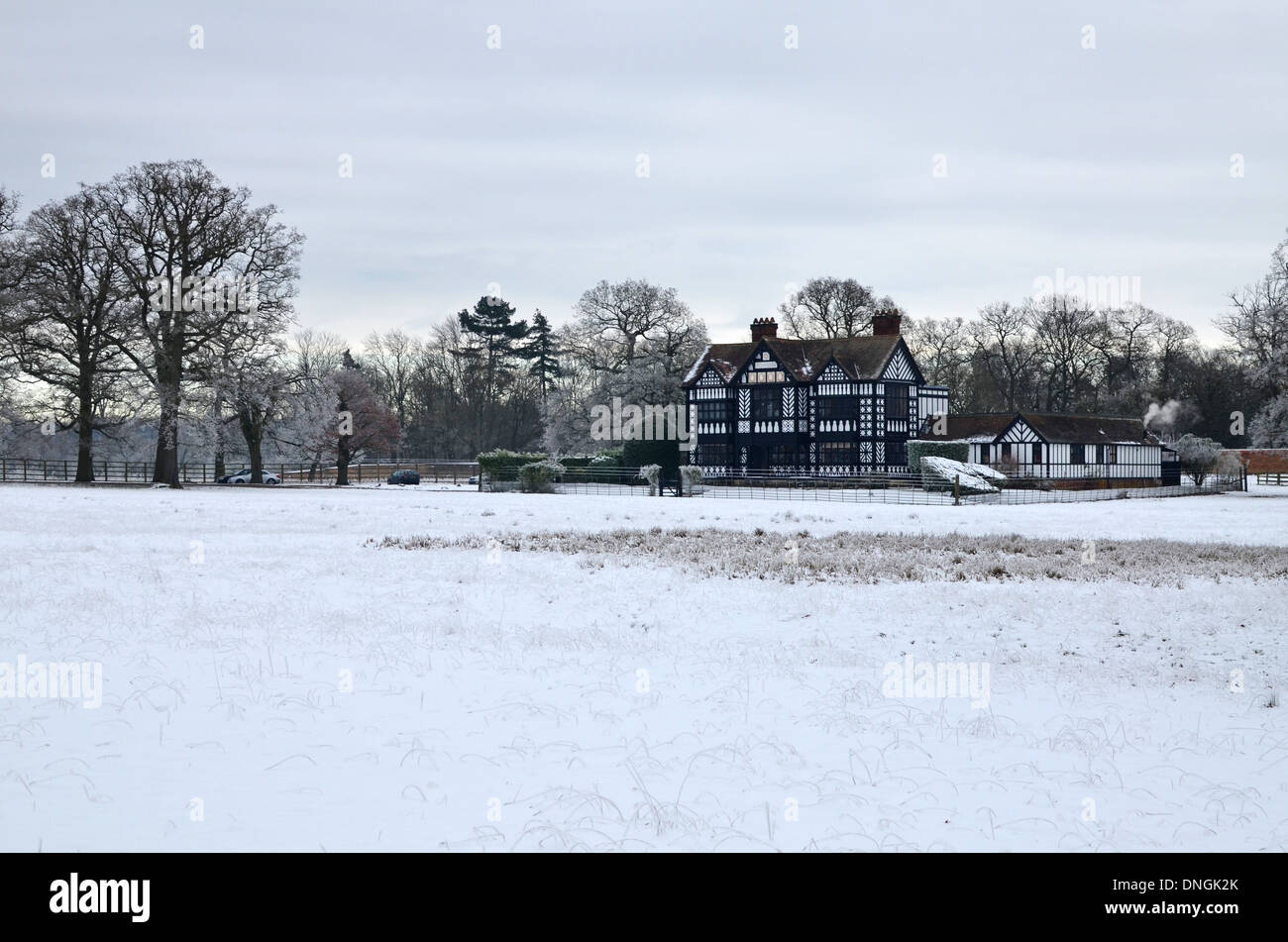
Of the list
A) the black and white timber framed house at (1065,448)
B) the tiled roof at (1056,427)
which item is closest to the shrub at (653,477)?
the black and white timber framed house at (1065,448)

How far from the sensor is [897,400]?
67.6 m

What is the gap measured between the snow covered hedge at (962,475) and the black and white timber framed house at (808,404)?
450 inches

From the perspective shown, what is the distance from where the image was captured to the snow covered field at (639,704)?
278 inches

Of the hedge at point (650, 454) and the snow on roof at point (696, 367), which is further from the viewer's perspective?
the snow on roof at point (696, 367)

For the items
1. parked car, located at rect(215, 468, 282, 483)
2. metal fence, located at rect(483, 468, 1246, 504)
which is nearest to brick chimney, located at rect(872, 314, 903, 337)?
metal fence, located at rect(483, 468, 1246, 504)

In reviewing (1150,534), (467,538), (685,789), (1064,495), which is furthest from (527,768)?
(1064,495)

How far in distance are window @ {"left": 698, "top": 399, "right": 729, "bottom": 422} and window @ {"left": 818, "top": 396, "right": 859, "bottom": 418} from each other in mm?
6054

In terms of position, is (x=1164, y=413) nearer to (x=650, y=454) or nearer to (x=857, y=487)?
(x=857, y=487)

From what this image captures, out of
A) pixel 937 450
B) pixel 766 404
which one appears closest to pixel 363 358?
pixel 766 404

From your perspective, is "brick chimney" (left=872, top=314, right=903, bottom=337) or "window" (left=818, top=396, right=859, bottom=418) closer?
"window" (left=818, top=396, right=859, bottom=418)

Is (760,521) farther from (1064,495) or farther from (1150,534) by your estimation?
(1064,495)

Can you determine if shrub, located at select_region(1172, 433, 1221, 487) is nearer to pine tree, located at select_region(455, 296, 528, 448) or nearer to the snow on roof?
the snow on roof

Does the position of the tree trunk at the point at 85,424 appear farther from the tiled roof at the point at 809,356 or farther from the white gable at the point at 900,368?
the white gable at the point at 900,368

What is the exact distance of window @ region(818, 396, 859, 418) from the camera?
2630 inches
